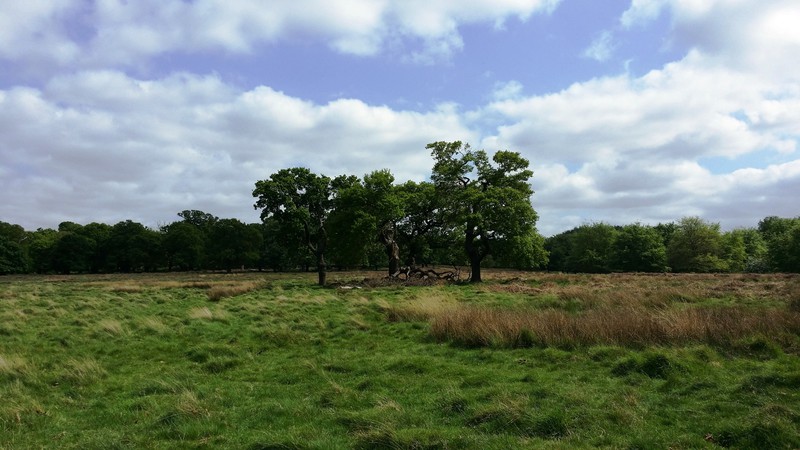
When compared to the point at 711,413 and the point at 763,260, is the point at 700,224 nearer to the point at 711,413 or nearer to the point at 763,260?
the point at 763,260

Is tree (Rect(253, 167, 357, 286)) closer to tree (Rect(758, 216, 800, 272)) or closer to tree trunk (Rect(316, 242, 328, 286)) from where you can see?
tree trunk (Rect(316, 242, 328, 286))

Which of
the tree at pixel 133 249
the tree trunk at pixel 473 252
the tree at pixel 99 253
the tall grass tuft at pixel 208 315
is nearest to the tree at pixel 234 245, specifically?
the tree at pixel 133 249

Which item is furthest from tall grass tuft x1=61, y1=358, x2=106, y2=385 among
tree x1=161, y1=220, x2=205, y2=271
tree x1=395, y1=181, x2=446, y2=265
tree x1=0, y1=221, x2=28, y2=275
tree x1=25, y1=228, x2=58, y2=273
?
tree x1=25, y1=228, x2=58, y2=273

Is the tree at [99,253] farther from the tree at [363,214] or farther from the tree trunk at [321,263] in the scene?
the tree at [363,214]

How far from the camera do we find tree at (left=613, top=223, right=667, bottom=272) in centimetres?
8450

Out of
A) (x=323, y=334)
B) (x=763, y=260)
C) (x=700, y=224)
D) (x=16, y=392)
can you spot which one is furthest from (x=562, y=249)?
(x=16, y=392)

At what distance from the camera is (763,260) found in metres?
71.4

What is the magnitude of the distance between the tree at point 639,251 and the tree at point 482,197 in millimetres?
52676

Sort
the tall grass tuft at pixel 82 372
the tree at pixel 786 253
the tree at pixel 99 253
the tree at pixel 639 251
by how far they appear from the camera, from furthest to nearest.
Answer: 1. the tree at pixel 99 253
2. the tree at pixel 639 251
3. the tree at pixel 786 253
4. the tall grass tuft at pixel 82 372

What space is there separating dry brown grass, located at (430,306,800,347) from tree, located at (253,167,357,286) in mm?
30032

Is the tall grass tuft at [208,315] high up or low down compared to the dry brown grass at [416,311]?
down

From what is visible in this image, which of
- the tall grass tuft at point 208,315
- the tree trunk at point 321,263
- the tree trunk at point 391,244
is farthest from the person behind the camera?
the tree trunk at point 391,244

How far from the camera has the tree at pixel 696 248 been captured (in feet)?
253

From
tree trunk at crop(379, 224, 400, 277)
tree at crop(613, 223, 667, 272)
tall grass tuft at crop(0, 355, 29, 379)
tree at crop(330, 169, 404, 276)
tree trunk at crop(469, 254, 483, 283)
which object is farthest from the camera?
tree at crop(613, 223, 667, 272)
